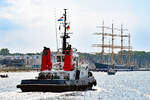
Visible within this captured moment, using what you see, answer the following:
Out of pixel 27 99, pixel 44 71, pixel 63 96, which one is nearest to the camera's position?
pixel 27 99

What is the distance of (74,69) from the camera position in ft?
213

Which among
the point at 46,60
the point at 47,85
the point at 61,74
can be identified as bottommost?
the point at 47,85

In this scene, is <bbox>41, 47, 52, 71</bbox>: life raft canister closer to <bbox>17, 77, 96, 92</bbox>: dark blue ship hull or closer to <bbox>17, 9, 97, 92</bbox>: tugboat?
<bbox>17, 9, 97, 92</bbox>: tugboat

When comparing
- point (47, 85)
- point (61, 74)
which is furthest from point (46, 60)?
point (47, 85)

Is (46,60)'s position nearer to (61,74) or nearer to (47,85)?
(61,74)

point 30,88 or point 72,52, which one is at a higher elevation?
point 72,52

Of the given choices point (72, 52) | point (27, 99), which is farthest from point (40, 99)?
point (72, 52)

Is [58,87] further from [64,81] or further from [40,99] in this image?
[40,99]

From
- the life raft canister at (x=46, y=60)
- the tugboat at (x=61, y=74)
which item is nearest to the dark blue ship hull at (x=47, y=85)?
the tugboat at (x=61, y=74)

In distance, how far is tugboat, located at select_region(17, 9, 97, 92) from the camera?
5716 centimetres

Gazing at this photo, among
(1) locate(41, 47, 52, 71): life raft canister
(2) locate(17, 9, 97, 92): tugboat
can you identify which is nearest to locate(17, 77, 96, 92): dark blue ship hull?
(2) locate(17, 9, 97, 92): tugboat

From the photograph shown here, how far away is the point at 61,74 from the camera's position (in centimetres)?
6153

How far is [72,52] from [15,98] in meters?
17.3

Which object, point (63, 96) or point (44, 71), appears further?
point (44, 71)
